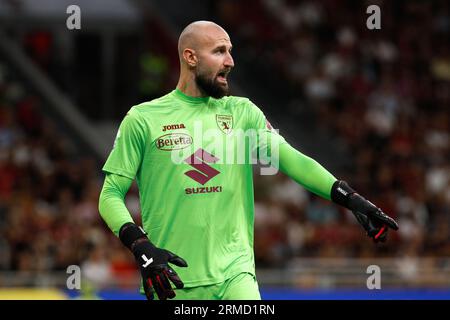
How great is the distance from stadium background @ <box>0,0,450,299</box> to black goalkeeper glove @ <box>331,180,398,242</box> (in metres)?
7.83

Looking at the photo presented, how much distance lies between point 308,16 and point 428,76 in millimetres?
2715

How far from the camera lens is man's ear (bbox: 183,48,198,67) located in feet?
21.4

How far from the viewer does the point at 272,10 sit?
22.8m

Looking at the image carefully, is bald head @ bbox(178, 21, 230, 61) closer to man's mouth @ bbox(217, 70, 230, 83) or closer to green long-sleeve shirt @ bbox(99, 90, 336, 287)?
man's mouth @ bbox(217, 70, 230, 83)

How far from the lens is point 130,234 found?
19.5 ft

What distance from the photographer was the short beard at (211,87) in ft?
21.2

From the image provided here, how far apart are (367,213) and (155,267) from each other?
1.22m

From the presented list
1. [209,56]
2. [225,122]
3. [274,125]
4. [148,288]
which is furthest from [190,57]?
[274,125]

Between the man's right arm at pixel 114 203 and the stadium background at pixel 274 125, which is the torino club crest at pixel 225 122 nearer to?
the man's right arm at pixel 114 203

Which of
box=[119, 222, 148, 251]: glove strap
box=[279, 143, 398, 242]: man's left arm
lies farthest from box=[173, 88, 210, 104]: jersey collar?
box=[119, 222, 148, 251]: glove strap

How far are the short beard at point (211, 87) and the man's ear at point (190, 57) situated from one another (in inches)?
2.9

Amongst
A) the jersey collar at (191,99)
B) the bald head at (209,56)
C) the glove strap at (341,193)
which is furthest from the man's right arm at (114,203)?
the glove strap at (341,193)

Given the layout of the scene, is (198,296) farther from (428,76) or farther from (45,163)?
(428,76)

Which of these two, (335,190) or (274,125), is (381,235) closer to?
(335,190)
